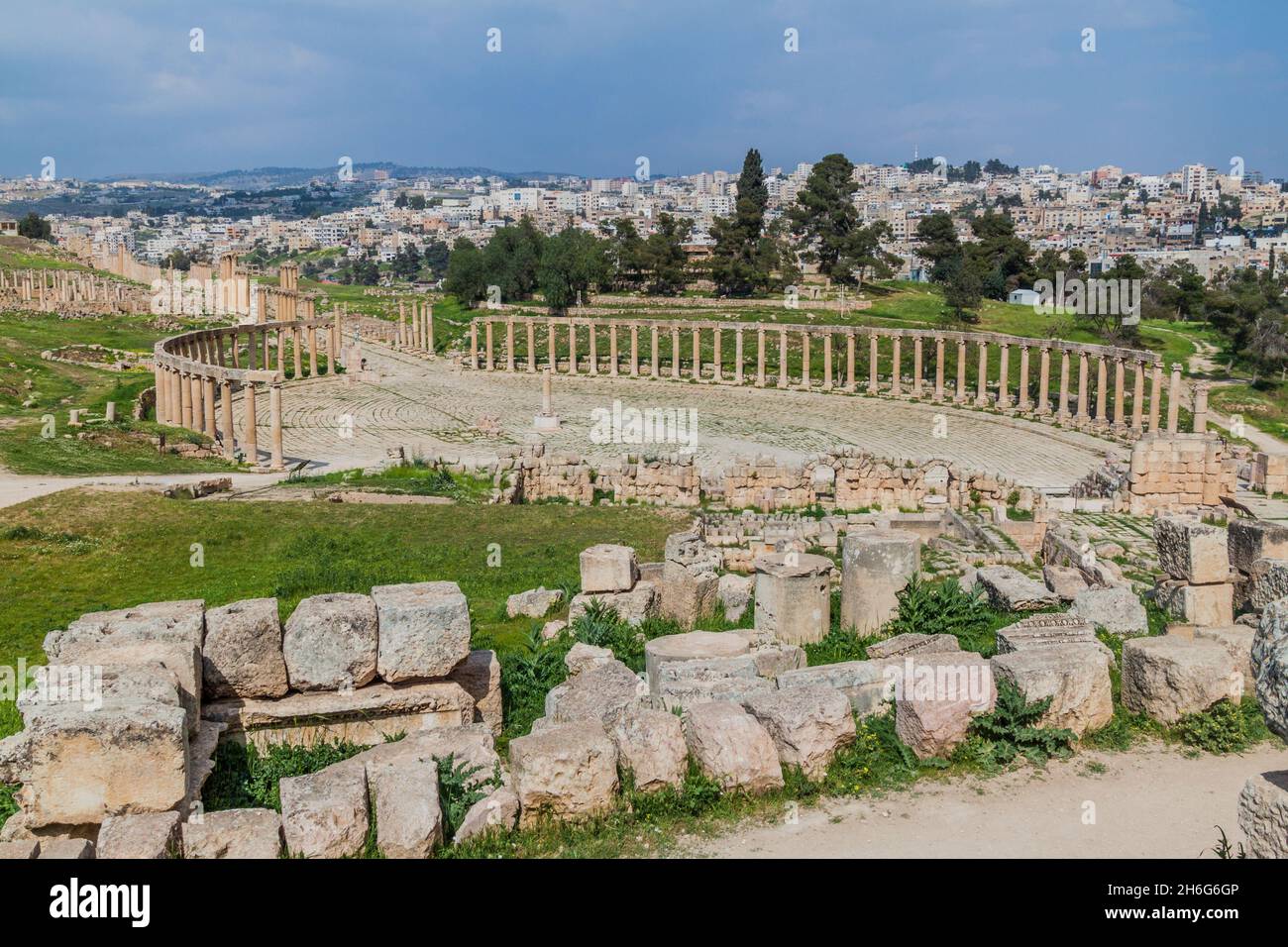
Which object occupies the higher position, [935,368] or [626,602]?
[935,368]

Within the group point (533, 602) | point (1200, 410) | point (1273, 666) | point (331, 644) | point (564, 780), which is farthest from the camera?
point (1200, 410)

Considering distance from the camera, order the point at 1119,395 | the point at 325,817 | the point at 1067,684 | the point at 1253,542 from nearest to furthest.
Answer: the point at 325,817
the point at 1067,684
the point at 1253,542
the point at 1119,395

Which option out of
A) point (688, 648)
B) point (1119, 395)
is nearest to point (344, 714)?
point (688, 648)

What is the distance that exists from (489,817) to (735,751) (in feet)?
7.46

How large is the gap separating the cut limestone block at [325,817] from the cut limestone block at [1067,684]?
6395 millimetres

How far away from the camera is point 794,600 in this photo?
15547 millimetres

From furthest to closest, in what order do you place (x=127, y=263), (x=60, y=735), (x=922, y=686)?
(x=127, y=263) < (x=922, y=686) < (x=60, y=735)

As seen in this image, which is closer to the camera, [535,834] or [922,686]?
[535,834]

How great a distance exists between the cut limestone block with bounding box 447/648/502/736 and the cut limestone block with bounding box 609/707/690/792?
267cm

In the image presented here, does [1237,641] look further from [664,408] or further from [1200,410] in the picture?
[664,408]
